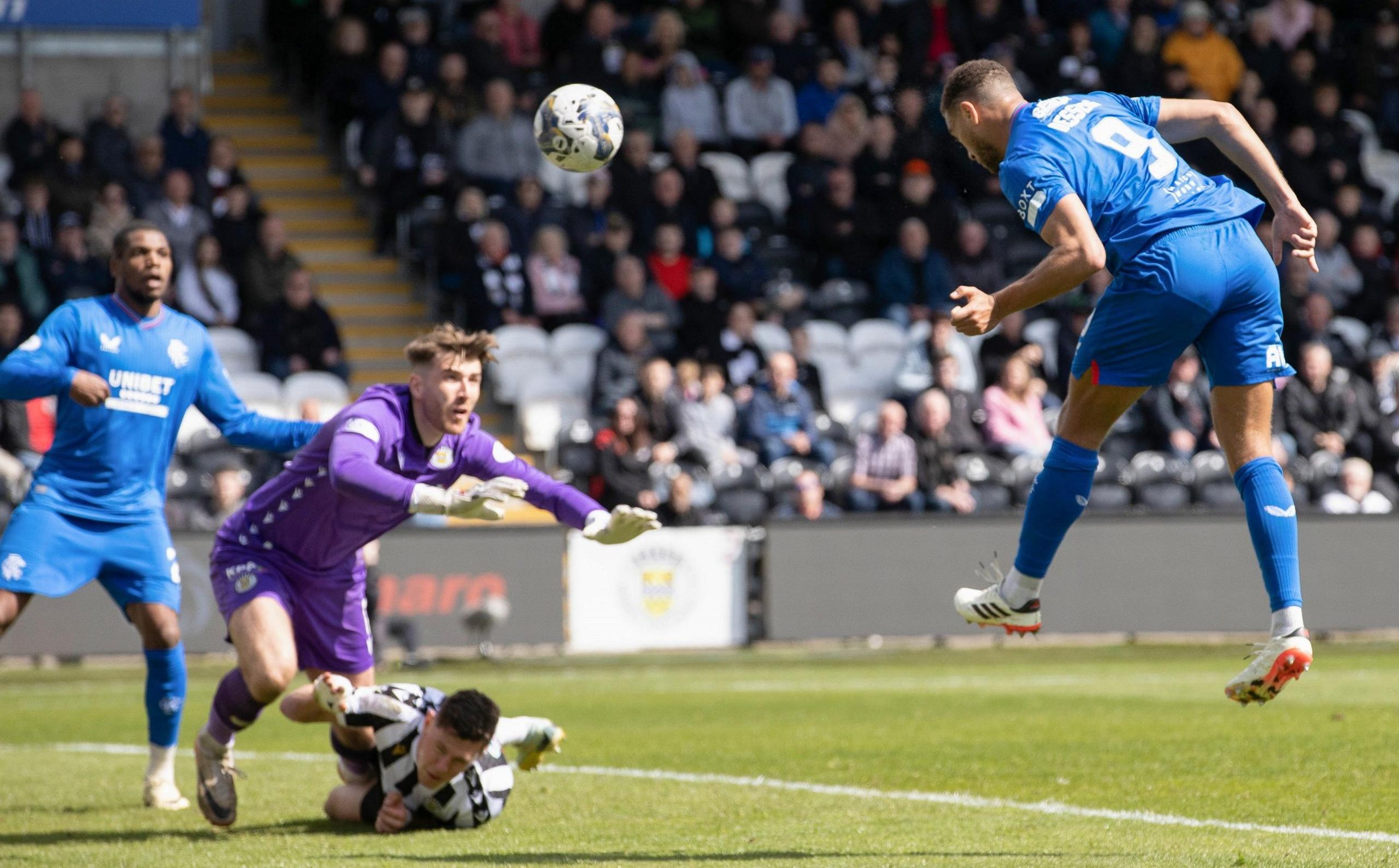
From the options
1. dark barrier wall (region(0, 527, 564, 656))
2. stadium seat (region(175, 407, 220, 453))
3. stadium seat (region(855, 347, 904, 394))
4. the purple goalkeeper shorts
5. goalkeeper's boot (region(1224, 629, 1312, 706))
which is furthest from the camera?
stadium seat (region(855, 347, 904, 394))

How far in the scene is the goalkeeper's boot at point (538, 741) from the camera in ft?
21.5

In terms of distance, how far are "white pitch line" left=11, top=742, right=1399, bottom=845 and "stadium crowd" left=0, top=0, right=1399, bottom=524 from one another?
21.7 feet

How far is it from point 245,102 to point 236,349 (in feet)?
17.0

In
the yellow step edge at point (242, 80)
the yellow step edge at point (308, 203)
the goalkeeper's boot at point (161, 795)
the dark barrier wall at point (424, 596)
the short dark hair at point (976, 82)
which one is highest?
the yellow step edge at point (242, 80)

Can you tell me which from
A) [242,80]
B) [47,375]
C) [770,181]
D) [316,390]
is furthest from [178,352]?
[242,80]

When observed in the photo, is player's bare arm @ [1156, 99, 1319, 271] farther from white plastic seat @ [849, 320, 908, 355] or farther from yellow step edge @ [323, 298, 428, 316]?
yellow step edge @ [323, 298, 428, 316]

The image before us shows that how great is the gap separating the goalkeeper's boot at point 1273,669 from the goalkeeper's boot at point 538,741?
2.35m

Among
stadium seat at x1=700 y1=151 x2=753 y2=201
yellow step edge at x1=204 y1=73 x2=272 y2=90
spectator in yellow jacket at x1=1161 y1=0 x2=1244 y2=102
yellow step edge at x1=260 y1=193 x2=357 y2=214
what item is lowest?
yellow step edge at x1=260 y1=193 x2=357 y2=214

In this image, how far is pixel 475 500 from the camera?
5824 millimetres

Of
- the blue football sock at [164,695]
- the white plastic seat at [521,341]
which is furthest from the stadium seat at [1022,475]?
the blue football sock at [164,695]

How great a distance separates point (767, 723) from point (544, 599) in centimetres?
507

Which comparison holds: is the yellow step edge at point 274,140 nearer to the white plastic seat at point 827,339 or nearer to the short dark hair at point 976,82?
the white plastic seat at point 827,339

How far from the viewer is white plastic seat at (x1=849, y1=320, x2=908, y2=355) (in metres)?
18.4

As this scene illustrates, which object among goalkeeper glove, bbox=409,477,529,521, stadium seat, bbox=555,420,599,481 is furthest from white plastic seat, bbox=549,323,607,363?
goalkeeper glove, bbox=409,477,529,521
